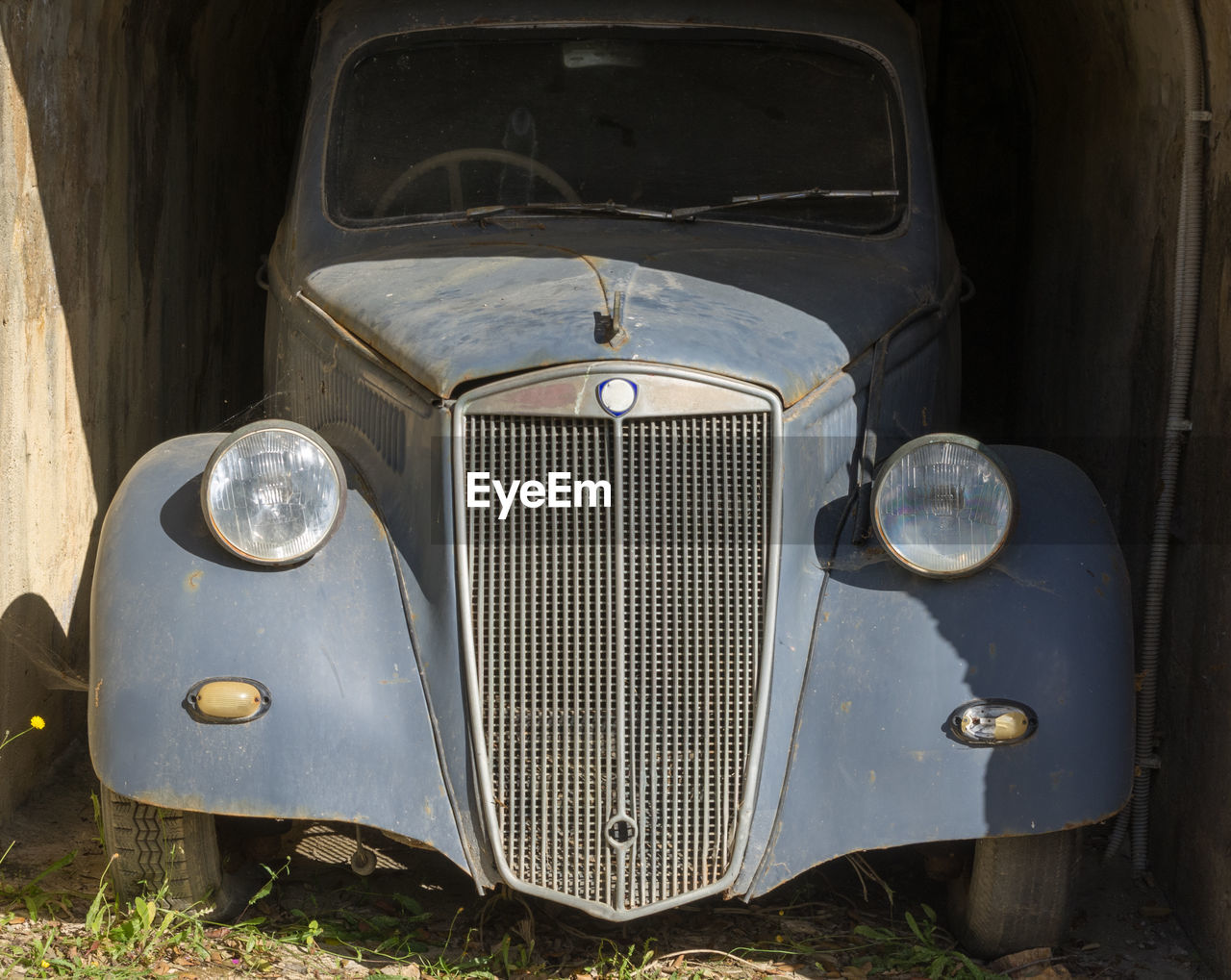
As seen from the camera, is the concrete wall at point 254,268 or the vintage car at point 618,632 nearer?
the vintage car at point 618,632

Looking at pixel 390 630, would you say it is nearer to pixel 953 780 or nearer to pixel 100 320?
pixel 953 780

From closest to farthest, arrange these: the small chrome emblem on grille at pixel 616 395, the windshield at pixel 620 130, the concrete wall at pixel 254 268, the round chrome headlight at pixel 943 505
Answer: the small chrome emblem on grille at pixel 616 395
the round chrome headlight at pixel 943 505
the concrete wall at pixel 254 268
the windshield at pixel 620 130

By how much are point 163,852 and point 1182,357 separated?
2.93m

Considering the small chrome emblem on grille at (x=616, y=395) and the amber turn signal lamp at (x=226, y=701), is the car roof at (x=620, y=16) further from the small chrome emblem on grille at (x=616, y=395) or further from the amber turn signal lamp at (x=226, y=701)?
the amber turn signal lamp at (x=226, y=701)

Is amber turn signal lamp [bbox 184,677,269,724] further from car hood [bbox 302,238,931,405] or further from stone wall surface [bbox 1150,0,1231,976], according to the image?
stone wall surface [bbox 1150,0,1231,976]

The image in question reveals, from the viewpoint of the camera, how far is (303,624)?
121 inches

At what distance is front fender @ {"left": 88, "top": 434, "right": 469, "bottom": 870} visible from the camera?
2973mm

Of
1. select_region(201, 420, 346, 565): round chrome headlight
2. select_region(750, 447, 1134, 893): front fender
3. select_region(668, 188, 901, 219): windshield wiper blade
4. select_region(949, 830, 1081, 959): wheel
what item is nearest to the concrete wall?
select_region(949, 830, 1081, 959): wheel

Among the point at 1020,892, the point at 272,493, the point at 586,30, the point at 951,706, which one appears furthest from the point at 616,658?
the point at 586,30

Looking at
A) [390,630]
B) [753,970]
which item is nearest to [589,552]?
[390,630]

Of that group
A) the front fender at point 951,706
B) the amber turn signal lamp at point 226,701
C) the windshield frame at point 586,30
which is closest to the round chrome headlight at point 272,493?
the amber turn signal lamp at point 226,701

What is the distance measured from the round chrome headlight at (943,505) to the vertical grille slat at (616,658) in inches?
14.1

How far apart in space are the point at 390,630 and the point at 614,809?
2.08 feet

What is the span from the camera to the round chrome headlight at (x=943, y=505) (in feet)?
10.1
